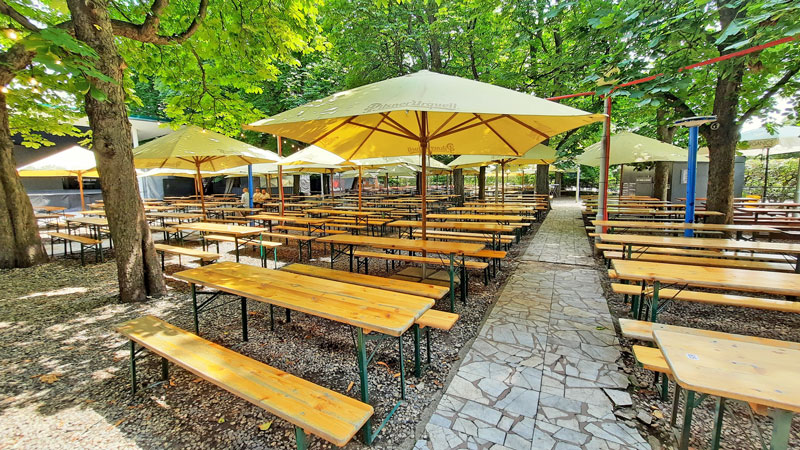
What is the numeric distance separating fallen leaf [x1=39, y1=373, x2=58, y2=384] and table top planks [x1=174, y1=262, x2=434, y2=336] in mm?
1219

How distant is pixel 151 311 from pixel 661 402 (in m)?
5.51

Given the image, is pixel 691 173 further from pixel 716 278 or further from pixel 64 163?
pixel 64 163

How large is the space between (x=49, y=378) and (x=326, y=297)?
2597 mm

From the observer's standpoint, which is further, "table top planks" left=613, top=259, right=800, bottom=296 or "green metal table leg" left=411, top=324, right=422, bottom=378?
"green metal table leg" left=411, top=324, right=422, bottom=378

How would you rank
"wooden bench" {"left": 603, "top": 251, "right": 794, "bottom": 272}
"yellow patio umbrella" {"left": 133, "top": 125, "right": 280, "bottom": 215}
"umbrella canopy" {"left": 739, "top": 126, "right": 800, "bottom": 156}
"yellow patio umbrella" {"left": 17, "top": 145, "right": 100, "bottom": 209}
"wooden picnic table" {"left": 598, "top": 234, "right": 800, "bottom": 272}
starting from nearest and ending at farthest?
"wooden picnic table" {"left": 598, "top": 234, "right": 800, "bottom": 272}
"wooden bench" {"left": 603, "top": 251, "right": 794, "bottom": 272}
"yellow patio umbrella" {"left": 133, "top": 125, "right": 280, "bottom": 215}
"yellow patio umbrella" {"left": 17, "top": 145, "right": 100, "bottom": 209}
"umbrella canopy" {"left": 739, "top": 126, "right": 800, "bottom": 156}

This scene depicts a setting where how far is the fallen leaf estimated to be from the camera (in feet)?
9.06

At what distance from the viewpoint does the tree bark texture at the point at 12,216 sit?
6.12 metres

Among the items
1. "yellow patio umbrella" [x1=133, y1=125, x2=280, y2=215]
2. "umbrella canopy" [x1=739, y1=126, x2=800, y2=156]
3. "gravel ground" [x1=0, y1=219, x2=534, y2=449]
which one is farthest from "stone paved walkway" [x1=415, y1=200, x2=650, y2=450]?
"umbrella canopy" [x1=739, y1=126, x2=800, y2=156]

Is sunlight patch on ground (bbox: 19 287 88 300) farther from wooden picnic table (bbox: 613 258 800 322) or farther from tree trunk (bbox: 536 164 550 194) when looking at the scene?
tree trunk (bbox: 536 164 550 194)

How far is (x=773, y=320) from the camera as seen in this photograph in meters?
3.71

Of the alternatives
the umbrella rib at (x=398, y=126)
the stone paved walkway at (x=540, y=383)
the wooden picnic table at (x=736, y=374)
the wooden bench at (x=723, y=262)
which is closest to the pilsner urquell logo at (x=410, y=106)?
the umbrella rib at (x=398, y=126)

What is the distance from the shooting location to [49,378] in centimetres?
Result: 281

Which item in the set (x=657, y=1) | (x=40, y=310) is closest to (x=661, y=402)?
(x=657, y=1)

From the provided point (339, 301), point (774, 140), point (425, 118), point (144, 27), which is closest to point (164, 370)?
point (339, 301)
